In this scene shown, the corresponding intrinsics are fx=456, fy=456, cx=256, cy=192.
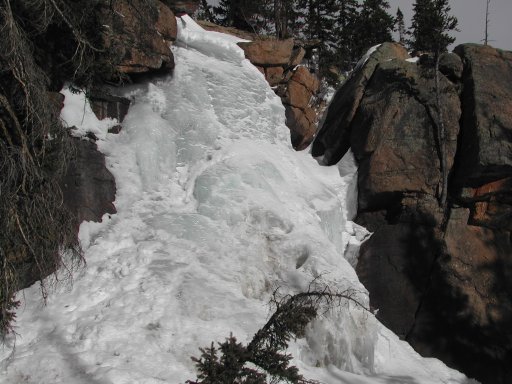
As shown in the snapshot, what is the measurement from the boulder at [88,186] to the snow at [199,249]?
233 millimetres

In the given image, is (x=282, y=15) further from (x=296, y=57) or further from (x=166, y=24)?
(x=166, y=24)

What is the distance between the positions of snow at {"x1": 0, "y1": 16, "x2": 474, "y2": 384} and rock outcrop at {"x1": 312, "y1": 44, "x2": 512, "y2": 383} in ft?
2.42

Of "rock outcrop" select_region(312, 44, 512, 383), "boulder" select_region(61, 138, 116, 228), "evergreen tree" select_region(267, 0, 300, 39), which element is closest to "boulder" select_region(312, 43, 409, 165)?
"rock outcrop" select_region(312, 44, 512, 383)

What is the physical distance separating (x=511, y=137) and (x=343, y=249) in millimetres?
5337

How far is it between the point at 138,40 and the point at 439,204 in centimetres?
895

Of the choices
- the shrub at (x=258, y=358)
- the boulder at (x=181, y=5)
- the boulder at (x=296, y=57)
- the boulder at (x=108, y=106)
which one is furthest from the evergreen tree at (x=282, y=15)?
the shrub at (x=258, y=358)

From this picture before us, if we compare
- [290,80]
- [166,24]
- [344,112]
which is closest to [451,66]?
[344,112]

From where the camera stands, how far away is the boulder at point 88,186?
8.23 m

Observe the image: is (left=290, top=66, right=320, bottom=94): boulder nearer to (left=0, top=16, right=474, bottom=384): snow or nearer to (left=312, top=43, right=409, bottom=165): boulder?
(left=312, top=43, right=409, bottom=165): boulder

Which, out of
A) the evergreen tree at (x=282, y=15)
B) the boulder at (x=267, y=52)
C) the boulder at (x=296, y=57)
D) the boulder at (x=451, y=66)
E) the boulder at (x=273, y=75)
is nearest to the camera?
the boulder at (x=451, y=66)

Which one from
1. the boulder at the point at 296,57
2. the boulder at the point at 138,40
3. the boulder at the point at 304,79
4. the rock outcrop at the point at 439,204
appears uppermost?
the boulder at the point at 138,40

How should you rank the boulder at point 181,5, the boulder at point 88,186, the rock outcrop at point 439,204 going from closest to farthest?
the boulder at point 88,186 → the rock outcrop at point 439,204 → the boulder at point 181,5

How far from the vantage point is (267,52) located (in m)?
15.6

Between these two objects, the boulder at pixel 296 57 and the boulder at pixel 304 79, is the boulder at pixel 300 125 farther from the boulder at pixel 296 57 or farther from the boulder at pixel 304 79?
the boulder at pixel 296 57
